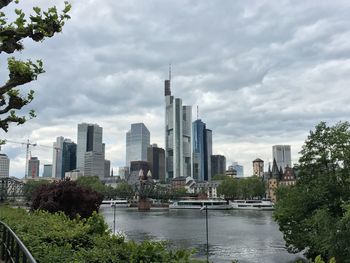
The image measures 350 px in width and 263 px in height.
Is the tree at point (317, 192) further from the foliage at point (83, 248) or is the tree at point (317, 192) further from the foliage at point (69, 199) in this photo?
the foliage at point (83, 248)

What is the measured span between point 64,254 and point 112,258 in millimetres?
1171

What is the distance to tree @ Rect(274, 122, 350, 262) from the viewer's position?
37.0 m

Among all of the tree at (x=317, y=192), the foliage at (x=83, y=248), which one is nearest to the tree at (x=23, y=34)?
the foliage at (x=83, y=248)

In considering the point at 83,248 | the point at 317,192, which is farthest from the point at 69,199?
the point at 83,248

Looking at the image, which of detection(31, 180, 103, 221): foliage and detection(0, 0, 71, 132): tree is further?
detection(31, 180, 103, 221): foliage

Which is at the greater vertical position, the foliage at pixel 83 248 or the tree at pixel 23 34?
the tree at pixel 23 34

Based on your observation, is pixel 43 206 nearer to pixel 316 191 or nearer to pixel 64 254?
pixel 316 191

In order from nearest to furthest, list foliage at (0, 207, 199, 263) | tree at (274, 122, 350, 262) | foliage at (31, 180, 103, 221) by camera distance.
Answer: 1. foliage at (0, 207, 199, 263)
2. tree at (274, 122, 350, 262)
3. foliage at (31, 180, 103, 221)

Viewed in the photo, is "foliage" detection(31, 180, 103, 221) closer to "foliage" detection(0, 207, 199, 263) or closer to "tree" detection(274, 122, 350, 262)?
"tree" detection(274, 122, 350, 262)

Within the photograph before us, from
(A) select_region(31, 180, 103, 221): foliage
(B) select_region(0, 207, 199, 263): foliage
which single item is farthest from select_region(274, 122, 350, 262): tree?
(B) select_region(0, 207, 199, 263): foliage

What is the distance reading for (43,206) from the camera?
39.2 m

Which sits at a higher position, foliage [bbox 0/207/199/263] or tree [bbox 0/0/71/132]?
tree [bbox 0/0/71/132]

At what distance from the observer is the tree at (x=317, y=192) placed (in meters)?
37.0

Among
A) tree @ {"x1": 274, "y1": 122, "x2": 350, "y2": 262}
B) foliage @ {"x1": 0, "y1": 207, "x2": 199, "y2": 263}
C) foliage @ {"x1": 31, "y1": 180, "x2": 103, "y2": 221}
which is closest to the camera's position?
foliage @ {"x1": 0, "y1": 207, "x2": 199, "y2": 263}
